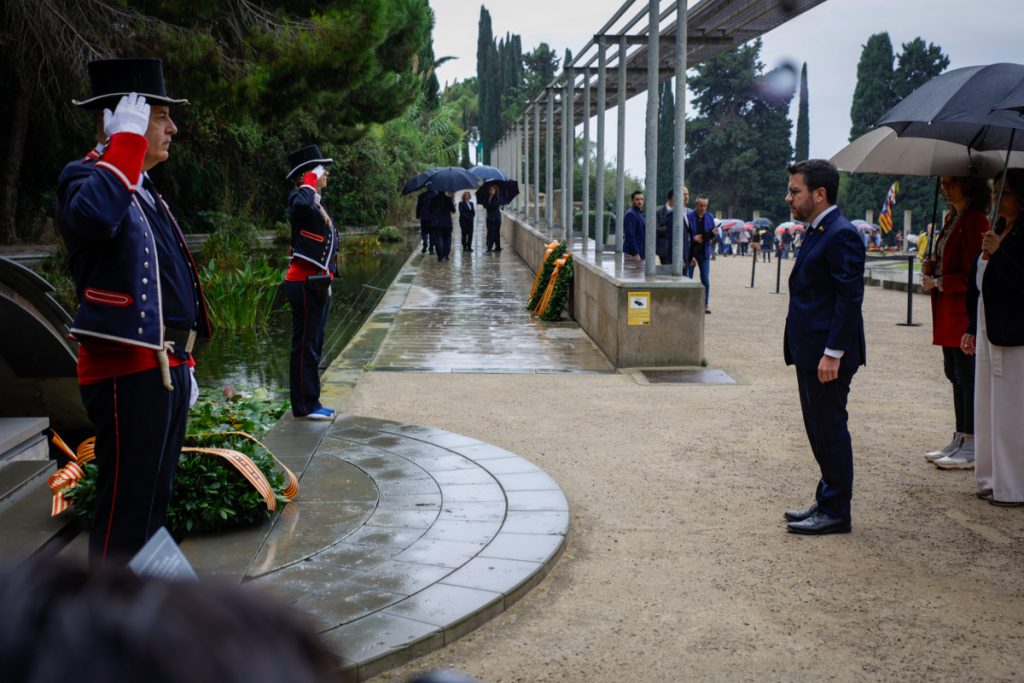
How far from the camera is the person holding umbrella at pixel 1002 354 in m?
5.54

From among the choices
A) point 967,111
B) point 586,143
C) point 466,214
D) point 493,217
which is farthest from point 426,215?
point 967,111

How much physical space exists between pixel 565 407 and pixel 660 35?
5354mm

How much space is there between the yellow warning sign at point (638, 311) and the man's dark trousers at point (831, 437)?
480cm

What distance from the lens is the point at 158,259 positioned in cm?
360

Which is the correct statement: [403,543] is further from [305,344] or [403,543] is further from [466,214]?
[466,214]

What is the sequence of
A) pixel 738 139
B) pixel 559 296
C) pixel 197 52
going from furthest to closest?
pixel 738 139 < pixel 559 296 < pixel 197 52

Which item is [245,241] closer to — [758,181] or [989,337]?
[989,337]

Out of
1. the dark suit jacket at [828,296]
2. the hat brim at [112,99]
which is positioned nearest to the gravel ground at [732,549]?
the dark suit jacket at [828,296]

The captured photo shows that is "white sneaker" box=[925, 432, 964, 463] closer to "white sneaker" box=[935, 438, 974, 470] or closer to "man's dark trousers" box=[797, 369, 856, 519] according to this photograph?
"white sneaker" box=[935, 438, 974, 470]

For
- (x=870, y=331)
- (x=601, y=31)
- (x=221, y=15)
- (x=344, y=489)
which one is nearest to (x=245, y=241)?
(x=221, y=15)

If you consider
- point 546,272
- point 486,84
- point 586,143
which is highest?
point 486,84

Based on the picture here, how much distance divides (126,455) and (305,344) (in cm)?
365

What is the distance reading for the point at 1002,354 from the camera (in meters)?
5.63

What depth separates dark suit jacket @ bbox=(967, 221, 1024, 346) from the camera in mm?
5504
